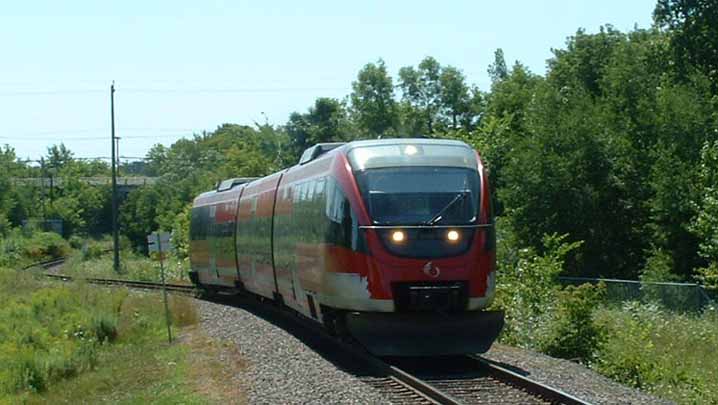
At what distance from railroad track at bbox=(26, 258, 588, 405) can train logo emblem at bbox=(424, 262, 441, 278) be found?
141 centimetres

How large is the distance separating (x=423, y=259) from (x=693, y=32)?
103 feet

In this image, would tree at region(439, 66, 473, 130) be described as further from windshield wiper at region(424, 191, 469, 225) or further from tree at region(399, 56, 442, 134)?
windshield wiper at region(424, 191, 469, 225)

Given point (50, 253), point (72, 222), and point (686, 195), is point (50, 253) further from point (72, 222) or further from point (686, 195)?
point (686, 195)

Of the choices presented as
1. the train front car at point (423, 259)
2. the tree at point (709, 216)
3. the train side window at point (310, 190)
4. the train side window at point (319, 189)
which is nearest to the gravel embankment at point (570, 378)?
the train front car at point (423, 259)

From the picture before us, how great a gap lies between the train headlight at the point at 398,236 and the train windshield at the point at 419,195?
0.17m

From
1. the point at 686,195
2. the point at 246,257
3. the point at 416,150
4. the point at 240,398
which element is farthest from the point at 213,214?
the point at 240,398

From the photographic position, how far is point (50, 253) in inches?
3777

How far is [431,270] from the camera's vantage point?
54.1ft

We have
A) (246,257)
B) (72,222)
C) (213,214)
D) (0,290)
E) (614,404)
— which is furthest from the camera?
(72,222)

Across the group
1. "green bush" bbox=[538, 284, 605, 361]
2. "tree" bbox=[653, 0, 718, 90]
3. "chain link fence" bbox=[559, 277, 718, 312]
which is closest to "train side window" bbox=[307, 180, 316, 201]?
"green bush" bbox=[538, 284, 605, 361]

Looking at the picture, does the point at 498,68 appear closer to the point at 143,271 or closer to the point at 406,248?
the point at 143,271

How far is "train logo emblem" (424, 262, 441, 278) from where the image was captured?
16.5 metres

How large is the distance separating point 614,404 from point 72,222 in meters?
118

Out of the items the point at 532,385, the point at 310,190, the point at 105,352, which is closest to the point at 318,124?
the point at 105,352
